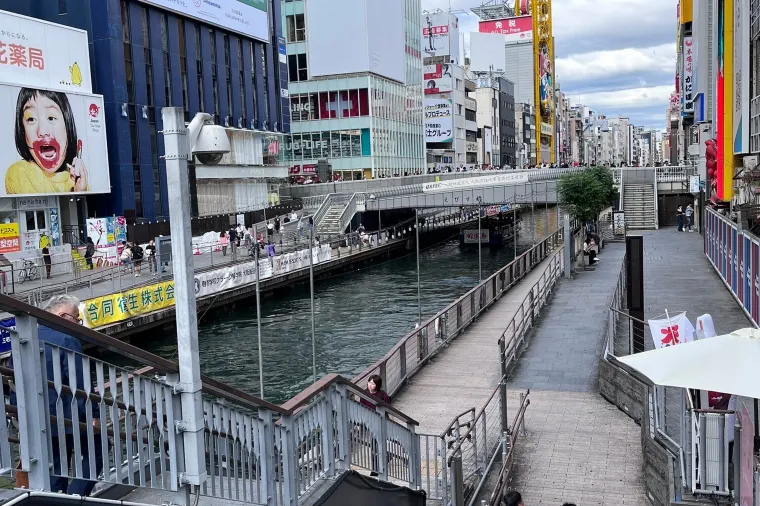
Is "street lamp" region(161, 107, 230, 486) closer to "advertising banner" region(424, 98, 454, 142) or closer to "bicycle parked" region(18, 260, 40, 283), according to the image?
"bicycle parked" region(18, 260, 40, 283)

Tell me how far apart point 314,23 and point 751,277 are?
74.6m

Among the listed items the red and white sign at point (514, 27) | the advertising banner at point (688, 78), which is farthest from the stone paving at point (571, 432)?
the red and white sign at point (514, 27)

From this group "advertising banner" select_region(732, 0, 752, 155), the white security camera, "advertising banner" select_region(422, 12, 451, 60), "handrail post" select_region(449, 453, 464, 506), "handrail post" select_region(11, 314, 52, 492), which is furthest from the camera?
"advertising banner" select_region(422, 12, 451, 60)

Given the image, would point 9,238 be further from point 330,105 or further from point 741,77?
point 330,105

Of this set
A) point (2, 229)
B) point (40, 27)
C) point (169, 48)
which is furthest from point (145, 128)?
point (2, 229)

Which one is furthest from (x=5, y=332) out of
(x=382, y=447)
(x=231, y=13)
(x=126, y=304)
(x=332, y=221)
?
(x=231, y=13)

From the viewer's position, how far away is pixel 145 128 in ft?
165

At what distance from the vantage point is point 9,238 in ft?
108

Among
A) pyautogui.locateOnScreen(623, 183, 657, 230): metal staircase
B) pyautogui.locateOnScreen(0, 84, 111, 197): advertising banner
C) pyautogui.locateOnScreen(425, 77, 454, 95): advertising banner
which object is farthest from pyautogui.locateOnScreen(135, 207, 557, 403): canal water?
pyautogui.locateOnScreen(425, 77, 454, 95): advertising banner

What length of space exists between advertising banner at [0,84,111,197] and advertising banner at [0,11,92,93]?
0.64m

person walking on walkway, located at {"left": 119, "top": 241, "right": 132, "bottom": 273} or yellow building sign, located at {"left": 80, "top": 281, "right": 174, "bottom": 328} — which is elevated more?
person walking on walkway, located at {"left": 119, "top": 241, "right": 132, "bottom": 273}

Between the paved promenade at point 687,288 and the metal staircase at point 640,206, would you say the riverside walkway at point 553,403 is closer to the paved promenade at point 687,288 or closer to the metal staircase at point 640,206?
the paved promenade at point 687,288

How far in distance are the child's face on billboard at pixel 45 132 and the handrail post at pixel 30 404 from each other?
1530 inches

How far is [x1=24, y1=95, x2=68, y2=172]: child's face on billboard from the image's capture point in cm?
3922
